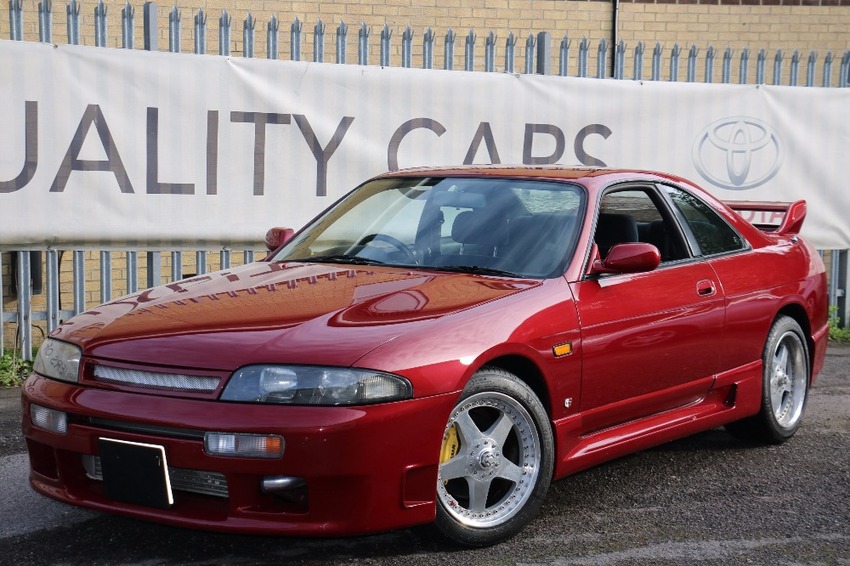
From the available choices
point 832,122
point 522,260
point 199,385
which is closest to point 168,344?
point 199,385

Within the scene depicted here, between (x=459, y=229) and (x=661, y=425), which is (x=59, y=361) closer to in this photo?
(x=459, y=229)

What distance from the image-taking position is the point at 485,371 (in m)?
4.13

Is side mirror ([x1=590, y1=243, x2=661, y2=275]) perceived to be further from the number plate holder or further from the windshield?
the number plate holder

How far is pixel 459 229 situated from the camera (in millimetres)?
5000

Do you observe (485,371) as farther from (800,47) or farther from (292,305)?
(800,47)

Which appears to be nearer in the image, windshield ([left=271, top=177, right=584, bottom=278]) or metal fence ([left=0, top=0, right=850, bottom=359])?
windshield ([left=271, top=177, right=584, bottom=278])

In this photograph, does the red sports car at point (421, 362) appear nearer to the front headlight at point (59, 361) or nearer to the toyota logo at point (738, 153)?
the front headlight at point (59, 361)

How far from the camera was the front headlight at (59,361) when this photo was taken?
408cm

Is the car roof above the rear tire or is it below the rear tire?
above

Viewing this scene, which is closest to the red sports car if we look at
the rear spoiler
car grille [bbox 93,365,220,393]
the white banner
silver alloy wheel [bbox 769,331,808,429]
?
car grille [bbox 93,365,220,393]

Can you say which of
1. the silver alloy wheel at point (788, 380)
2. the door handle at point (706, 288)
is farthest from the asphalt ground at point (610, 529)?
the door handle at point (706, 288)

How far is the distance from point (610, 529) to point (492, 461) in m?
0.66

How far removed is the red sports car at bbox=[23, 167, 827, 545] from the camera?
3709 millimetres

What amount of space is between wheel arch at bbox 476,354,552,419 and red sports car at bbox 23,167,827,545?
1 cm
